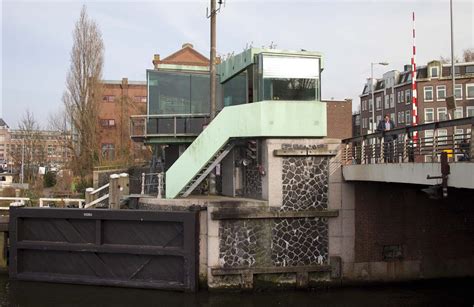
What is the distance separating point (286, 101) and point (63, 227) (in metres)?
8.38

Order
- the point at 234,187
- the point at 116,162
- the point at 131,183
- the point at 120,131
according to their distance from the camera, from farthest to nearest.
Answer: the point at 120,131, the point at 116,162, the point at 131,183, the point at 234,187

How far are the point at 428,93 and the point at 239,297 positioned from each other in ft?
151

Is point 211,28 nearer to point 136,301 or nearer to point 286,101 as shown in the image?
point 286,101

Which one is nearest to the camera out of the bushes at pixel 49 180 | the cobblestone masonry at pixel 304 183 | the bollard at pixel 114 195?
the cobblestone masonry at pixel 304 183

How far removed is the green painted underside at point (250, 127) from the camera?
48.1ft

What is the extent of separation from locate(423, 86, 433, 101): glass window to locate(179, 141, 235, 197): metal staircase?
1683 inches

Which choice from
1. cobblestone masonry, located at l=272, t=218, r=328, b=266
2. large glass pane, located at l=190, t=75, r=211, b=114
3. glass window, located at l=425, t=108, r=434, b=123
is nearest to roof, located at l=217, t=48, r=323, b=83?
large glass pane, located at l=190, t=75, r=211, b=114

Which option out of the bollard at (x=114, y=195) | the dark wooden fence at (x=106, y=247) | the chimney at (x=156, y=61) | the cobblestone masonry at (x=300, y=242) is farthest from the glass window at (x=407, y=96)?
the dark wooden fence at (x=106, y=247)

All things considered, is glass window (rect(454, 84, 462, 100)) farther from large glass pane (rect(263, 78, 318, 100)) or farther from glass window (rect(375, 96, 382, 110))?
large glass pane (rect(263, 78, 318, 100))

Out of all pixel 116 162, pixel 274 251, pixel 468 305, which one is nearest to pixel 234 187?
pixel 274 251

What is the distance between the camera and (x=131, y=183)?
21.9m

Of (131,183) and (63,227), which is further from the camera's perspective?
(131,183)

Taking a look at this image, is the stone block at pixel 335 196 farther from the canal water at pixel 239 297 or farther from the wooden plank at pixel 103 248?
the wooden plank at pixel 103 248

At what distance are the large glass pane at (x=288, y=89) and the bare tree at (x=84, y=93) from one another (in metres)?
18.8
